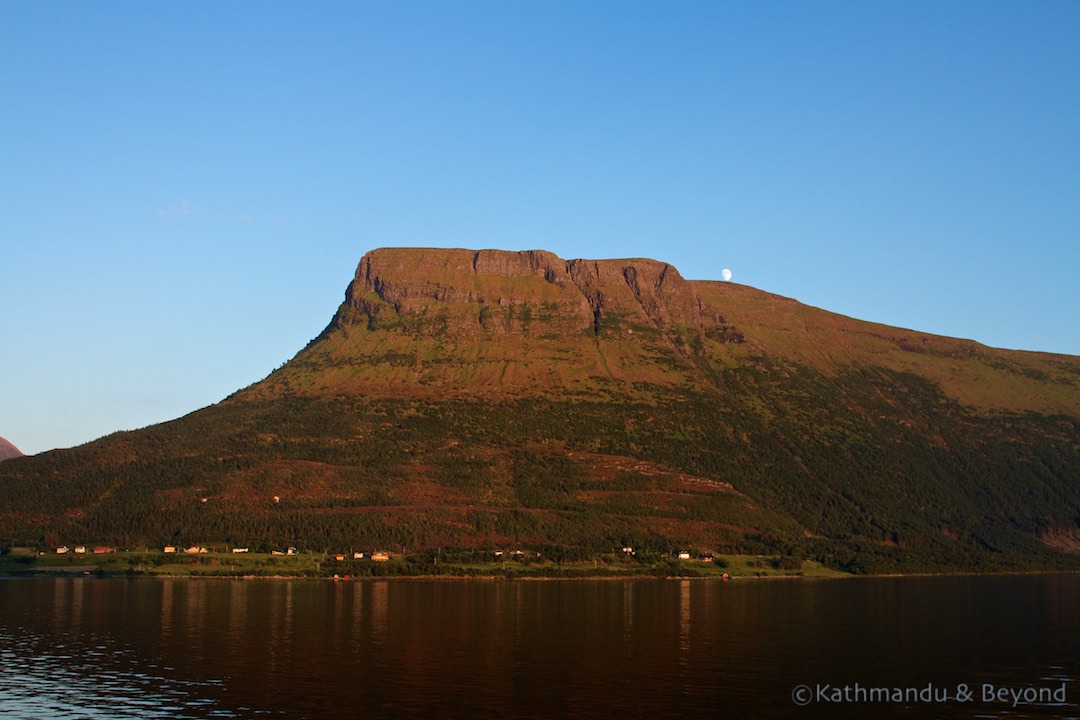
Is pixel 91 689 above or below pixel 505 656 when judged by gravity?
below

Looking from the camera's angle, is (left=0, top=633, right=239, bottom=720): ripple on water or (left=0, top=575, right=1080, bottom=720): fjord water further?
(left=0, top=575, right=1080, bottom=720): fjord water

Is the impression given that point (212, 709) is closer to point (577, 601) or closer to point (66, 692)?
point (66, 692)

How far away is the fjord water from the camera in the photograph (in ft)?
277

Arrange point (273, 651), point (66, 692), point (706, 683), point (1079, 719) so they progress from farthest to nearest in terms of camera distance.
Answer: point (273, 651), point (706, 683), point (66, 692), point (1079, 719)

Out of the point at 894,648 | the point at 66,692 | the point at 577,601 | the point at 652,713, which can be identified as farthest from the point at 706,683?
the point at 577,601

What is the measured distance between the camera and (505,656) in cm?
10819

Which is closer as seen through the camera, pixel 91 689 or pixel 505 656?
pixel 91 689

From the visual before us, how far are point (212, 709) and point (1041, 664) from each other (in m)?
73.8

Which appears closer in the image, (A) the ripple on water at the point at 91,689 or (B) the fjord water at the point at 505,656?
(A) the ripple on water at the point at 91,689

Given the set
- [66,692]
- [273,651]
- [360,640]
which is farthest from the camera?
[360,640]

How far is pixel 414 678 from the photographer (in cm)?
9519

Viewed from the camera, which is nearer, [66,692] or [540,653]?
[66,692]

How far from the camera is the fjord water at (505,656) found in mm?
84375

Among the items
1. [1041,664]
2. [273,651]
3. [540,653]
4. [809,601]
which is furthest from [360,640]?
[809,601]
